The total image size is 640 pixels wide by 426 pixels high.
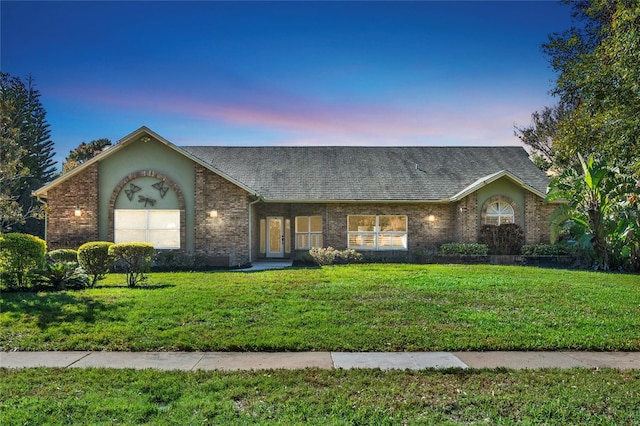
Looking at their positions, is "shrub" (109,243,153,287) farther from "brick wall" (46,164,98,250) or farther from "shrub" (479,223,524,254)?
"shrub" (479,223,524,254)

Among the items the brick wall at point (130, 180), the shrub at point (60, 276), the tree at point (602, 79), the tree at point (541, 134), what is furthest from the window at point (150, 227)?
the tree at point (541, 134)

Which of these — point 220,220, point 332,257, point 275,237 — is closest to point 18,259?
point 220,220

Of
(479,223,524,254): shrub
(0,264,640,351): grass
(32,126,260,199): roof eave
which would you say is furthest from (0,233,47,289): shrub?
(479,223,524,254): shrub

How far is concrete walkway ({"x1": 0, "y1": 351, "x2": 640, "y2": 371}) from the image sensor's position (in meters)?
6.23

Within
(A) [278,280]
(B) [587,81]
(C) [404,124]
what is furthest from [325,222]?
(B) [587,81]

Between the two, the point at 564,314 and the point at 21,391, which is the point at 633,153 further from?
the point at 21,391

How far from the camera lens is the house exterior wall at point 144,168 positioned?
64.8 feet

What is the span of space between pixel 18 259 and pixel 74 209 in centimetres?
857

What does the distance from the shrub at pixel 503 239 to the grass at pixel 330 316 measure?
818 cm

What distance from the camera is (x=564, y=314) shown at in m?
9.33

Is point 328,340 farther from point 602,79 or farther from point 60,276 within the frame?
point 60,276

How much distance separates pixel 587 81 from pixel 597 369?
644 centimetres

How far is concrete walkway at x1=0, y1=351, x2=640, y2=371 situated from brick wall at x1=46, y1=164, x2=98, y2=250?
13.6 metres

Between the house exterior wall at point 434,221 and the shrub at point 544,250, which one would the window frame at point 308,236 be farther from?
the shrub at point 544,250
